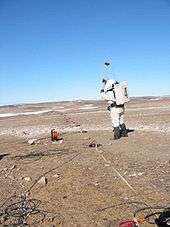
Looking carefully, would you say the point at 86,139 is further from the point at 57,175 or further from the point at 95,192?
the point at 95,192

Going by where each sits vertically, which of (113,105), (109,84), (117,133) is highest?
(109,84)

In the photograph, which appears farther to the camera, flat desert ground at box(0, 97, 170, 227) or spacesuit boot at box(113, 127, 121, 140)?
spacesuit boot at box(113, 127, 121, 140)

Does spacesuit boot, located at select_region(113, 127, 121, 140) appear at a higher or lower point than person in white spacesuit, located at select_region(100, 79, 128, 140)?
lower

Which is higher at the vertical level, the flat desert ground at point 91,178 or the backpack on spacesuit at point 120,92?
the backpack on spacesuit at point 120,92

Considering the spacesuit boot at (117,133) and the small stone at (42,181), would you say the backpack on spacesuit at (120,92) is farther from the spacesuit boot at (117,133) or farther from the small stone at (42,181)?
the small stone at (42,181)

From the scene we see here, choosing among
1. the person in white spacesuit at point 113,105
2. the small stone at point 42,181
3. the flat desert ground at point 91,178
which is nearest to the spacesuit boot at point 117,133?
the person in white spacesuit at point 113,105

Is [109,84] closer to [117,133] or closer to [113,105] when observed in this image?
[113,105]

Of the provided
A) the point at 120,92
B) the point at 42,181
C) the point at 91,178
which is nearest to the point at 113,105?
the point at 120,92

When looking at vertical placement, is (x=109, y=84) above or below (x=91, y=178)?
above

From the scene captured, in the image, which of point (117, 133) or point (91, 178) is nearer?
point (91, 178)

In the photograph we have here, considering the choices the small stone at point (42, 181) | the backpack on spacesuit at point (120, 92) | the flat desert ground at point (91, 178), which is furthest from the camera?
the backpack on spacesuit at point (120, 92)

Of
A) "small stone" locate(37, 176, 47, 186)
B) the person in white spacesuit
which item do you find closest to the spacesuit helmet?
the person in white spacesuit

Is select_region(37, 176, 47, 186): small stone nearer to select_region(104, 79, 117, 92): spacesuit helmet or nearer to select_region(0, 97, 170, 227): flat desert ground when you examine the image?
select_region(0, 97, 170, 227): flat desert ground

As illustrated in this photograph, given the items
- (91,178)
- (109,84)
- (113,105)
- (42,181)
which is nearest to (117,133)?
(113,105)
